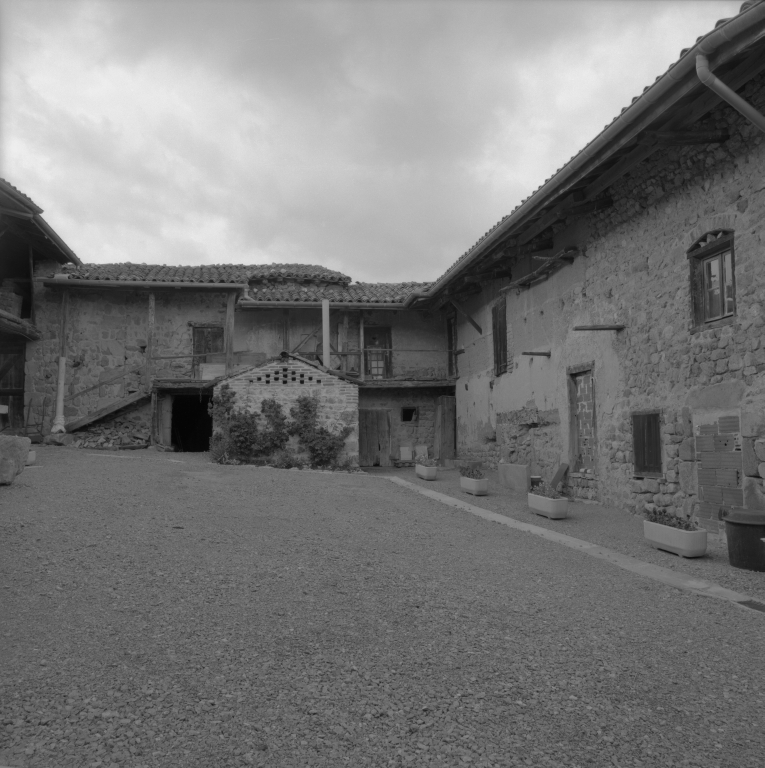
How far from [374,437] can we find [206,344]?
527 centimetres

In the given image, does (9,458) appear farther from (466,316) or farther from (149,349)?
(466,316)

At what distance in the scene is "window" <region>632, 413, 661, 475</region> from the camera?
871 centimetres

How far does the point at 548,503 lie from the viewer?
9.02m

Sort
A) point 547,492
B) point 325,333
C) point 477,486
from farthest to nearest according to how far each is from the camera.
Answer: point 325,333
point 477,486
point 547,492

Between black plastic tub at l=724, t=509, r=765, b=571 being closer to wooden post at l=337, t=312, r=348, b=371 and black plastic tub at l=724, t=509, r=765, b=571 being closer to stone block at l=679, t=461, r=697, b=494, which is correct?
stone block at l=679, t=461, r=697, b=494

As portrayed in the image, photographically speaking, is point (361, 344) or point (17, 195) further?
point (361, 344)

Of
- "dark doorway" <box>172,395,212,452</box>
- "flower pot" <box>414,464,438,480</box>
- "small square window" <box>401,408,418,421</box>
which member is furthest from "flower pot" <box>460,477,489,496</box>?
"dark doorway" <box>172,395,212,452</box>

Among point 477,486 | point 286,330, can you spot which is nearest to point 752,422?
point 477,486

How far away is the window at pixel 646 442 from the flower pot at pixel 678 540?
1.85m

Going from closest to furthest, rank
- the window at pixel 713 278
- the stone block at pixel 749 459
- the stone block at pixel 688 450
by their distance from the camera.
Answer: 1. the stone block at pixel 749 459
2. the window at pixel 713 278
3. the stone block at pixel 688 450

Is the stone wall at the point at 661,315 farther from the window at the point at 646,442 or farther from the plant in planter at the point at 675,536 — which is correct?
the plant in planter at the point at 675,536

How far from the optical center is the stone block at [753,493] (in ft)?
22.1

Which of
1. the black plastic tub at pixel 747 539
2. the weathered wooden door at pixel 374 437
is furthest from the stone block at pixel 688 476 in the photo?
the weathered wooden door at pixel 374 437

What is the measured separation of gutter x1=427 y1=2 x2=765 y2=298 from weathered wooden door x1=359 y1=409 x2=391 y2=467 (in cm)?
880
